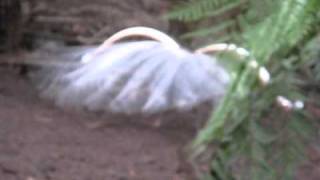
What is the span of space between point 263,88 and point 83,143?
186 cm

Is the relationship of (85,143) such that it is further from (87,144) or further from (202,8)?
(202,8)

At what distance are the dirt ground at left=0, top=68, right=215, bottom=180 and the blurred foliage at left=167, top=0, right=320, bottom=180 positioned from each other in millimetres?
1145

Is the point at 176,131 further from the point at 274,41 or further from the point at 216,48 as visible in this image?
the point at 274,41

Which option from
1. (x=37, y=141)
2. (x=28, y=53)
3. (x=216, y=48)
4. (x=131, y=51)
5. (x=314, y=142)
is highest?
(x=28, y=53)

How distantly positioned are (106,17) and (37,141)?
111 centimetres

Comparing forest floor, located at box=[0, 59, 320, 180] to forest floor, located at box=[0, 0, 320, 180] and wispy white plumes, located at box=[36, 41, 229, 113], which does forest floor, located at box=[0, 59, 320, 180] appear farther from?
wispy white plumes, located at box=[36, 41, 229, 113]

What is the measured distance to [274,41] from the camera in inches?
42.3

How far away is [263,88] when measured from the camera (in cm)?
137

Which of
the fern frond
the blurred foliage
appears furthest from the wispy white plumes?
the fern frond

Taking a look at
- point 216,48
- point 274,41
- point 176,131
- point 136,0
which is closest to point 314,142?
point 216,48

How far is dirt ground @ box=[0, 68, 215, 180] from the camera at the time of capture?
2.95m

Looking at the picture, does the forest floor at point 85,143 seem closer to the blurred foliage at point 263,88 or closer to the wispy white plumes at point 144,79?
the wispy white plumes at point 144,79

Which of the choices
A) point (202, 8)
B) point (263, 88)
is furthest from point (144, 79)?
point (202, 8)

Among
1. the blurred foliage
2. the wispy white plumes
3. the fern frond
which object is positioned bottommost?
the blurred foliage
